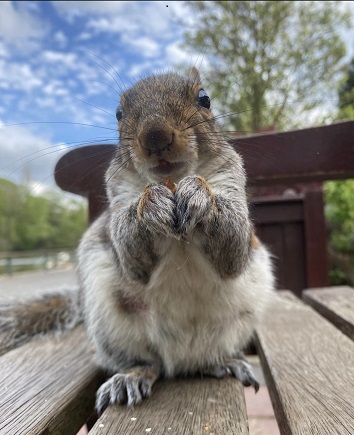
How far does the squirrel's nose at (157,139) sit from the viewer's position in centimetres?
73

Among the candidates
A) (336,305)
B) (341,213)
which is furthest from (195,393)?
(341,213)

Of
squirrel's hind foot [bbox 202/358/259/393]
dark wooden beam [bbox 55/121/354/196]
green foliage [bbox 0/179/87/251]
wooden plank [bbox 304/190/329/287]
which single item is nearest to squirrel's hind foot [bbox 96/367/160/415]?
squirrel's hind foot [bbox 202/358/259/393]

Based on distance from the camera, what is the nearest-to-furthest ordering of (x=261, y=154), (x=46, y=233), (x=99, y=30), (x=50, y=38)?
1. (x=50, y=38)
2. (x=99, y=30)
3. (x=261, y=154)
4. (x=46, y=233)

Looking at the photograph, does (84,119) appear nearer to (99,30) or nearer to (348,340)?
(99,30)

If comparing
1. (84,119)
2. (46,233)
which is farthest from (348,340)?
(46,233)

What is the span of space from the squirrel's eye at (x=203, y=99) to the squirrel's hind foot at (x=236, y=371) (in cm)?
54

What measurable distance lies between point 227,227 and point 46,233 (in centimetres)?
653

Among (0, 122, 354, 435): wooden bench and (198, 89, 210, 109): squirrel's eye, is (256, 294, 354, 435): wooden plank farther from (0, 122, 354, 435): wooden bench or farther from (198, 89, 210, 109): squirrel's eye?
(198, 89, 210, 109): squirrel's eye

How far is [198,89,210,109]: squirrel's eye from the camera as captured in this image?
0.88 meters

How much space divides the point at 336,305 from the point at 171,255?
29.3 inches

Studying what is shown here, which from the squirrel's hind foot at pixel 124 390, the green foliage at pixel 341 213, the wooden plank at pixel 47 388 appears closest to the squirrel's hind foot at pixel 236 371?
the squirrel's hind foot at pixel 124 390

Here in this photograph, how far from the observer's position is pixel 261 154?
47.9 inches

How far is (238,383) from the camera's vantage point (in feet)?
2.80

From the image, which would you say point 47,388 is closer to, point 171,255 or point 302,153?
point 171,255
